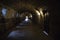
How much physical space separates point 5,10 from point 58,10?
796cm

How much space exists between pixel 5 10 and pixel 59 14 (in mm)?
8020

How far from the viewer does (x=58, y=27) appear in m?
2.30

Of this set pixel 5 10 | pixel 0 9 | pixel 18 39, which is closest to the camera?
pixel 18 39

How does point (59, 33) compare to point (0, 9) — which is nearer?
point (59, 33)

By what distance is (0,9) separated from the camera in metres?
8.56

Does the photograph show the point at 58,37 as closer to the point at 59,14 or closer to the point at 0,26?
the point at 59,14

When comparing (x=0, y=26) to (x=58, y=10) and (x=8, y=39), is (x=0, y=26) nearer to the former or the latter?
(x=8, y=39)

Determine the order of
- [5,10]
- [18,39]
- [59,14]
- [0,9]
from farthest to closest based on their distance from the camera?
[5,10] → [0,9] → [18,39] → [59,14]

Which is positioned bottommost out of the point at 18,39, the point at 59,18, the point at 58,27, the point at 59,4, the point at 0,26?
the point at 18,39

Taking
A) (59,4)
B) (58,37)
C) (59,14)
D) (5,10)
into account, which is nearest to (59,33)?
(58,37)

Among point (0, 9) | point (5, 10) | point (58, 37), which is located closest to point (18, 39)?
point (0, 9)

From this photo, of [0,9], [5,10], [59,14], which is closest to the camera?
[59,14]

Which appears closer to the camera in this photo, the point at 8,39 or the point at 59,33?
the point at 59,33

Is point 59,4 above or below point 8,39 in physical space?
above
